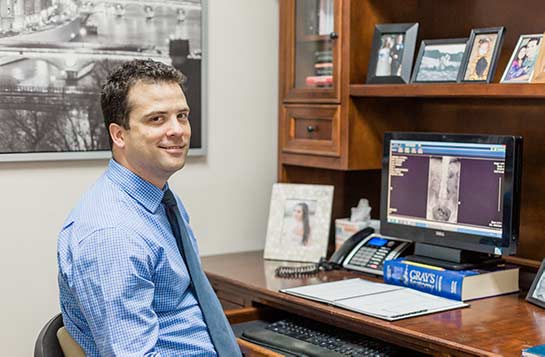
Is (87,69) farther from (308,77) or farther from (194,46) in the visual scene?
(308,77)

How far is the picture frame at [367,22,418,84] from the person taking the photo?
2805mm

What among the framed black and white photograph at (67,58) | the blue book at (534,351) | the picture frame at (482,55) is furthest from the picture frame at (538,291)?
the framed black and white photograph at (67,58)

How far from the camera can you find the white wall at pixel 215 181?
107 inches

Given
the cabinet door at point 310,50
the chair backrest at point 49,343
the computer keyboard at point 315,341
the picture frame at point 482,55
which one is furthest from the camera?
the cabinet door at point 310,50

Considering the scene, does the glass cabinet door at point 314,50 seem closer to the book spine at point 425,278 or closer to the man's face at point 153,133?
the book spine at point 425,278

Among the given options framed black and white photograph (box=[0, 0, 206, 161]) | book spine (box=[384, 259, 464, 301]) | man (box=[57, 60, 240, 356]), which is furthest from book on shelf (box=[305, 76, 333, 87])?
man (box=[57, 60, 240, 356])

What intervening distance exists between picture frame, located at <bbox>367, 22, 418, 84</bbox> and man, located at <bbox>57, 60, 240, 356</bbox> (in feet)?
3.10

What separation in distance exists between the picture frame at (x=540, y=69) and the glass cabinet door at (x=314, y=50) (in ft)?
2.42

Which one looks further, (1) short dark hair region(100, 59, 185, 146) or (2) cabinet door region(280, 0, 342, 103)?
(2) cabinet door region(280, 0, 342, 103)

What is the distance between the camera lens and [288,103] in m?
3.16

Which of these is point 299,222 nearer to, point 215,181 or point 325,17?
point 215,181

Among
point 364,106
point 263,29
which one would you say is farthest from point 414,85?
point 263,29

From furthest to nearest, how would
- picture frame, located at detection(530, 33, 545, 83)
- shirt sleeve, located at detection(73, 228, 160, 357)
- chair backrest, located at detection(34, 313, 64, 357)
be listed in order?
picture frame, located at detection(530, 33, 545, 83) → chair backrest, located at detection(34, 313, 64, 357) → shirt sleeve, located at detection(73, 228, 160, 357)

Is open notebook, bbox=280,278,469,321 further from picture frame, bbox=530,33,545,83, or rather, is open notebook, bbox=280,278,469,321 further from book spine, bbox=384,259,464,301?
picture frame, bbox=530,33,545,83
